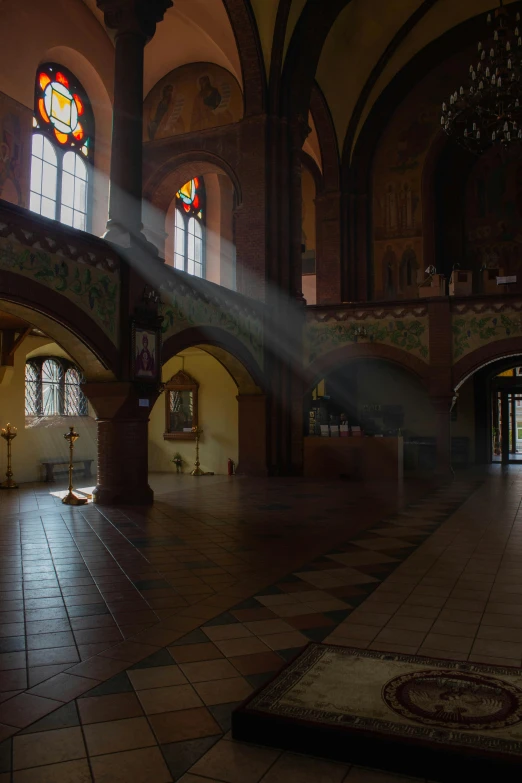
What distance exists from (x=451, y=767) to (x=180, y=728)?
117 centimetres

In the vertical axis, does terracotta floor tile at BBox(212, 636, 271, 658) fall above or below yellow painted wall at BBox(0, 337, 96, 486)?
below

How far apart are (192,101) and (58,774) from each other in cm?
1707

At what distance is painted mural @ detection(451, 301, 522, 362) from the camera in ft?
50.6

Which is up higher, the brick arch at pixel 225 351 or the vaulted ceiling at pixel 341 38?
the vaulted ceiling at pixel 341 38

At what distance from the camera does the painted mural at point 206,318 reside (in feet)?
40.9

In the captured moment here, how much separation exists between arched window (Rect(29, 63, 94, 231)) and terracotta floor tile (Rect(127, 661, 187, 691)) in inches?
491

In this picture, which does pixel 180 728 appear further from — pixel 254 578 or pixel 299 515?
pixel 299 515

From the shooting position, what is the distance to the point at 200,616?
4.84 m

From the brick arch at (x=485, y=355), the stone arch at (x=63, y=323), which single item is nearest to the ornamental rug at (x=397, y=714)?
→ the stone arch at (x=63, y=323)

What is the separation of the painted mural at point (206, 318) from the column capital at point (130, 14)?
4.30m

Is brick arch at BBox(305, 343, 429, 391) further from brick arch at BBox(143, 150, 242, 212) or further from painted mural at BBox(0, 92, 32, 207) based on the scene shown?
painted mural at BBox(0, 92, 32, 207)

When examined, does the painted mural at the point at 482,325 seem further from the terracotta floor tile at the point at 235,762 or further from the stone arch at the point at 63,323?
the terracotta floor tile at the point at 235,762

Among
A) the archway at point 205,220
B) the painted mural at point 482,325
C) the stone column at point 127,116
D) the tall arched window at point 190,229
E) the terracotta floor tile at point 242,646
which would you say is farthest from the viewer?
the tall arched window at point 190,229

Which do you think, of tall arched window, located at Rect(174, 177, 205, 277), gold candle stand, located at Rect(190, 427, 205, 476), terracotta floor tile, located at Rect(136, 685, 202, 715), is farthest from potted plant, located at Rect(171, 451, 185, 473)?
terracotta floor tile, located at Rect(136, 685, 202, 715)
